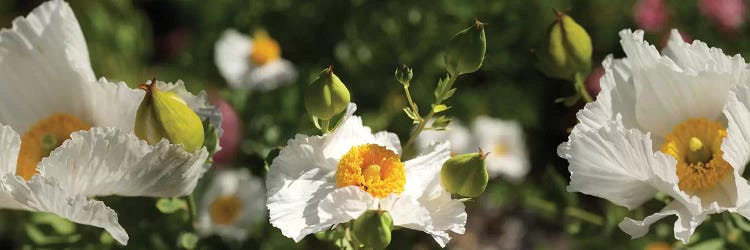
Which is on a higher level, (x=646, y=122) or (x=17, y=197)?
(x=17, y=197)

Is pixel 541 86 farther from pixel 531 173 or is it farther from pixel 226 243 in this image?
pixel 226 243

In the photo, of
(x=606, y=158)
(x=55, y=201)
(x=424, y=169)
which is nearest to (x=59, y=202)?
(x=55, y=201)

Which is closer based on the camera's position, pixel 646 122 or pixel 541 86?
pixel 646 122

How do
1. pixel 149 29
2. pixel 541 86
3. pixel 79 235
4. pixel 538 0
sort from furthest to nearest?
pixel 149 29
pixel 541 86
pixel 538 0
pixel 79 235

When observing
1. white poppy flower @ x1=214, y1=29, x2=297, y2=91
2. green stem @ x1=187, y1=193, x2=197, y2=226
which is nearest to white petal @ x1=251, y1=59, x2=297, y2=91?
white poppy flower @ x1=214, y1=29, x2=297, y2=91

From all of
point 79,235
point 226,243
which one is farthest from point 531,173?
point 79,235

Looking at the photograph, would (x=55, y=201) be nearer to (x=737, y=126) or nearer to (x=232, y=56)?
(x=737, y=126)
